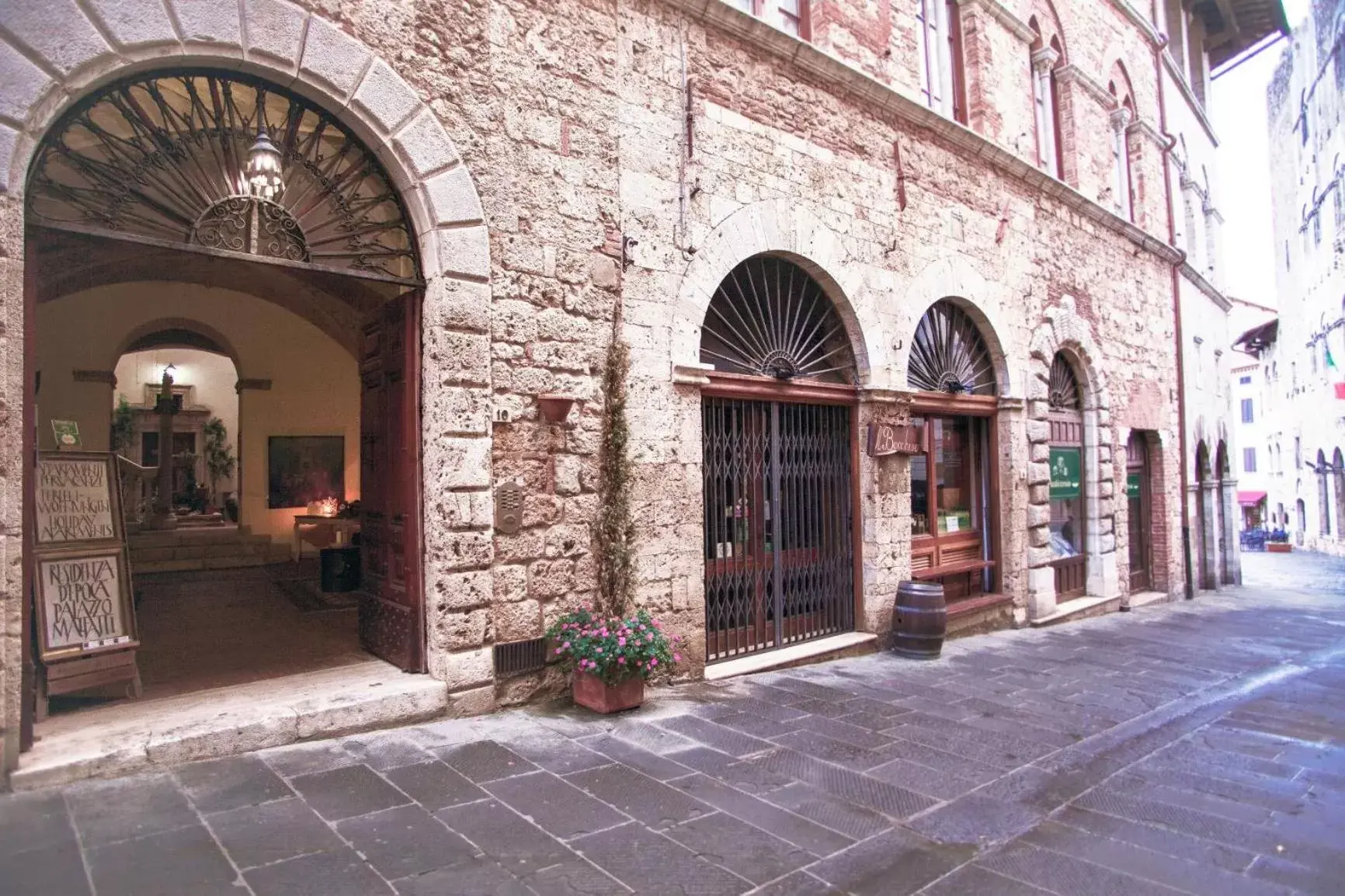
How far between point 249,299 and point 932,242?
325 inches

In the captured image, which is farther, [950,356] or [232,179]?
[950,356]

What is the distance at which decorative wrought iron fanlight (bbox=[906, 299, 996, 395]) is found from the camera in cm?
796

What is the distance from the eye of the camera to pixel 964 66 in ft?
29.2

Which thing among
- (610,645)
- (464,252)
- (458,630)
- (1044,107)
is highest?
(1044,107)

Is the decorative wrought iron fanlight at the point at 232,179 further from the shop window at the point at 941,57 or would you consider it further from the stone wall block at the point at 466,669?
the shop window at the point at 941,57

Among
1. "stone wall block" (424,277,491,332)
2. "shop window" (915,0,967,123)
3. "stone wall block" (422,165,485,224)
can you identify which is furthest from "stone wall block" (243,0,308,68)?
"shop window" (915,0,967,123)

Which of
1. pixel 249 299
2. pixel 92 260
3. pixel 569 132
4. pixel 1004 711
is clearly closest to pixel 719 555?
pixel 1004 711

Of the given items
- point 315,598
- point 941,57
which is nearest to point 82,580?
point 315,598

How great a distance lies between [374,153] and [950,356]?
236 inches

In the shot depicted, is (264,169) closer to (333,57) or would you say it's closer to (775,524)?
(333,57)

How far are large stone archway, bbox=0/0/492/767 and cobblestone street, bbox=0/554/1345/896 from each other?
79cm

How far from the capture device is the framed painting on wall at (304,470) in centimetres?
1061

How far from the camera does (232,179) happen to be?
4.16 m

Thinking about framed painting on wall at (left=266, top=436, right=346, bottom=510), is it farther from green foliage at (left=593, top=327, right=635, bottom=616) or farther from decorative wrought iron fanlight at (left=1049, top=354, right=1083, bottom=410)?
decorative wrought iron fanlight at (left=1049, top=354, right=1083, bottom=410)
